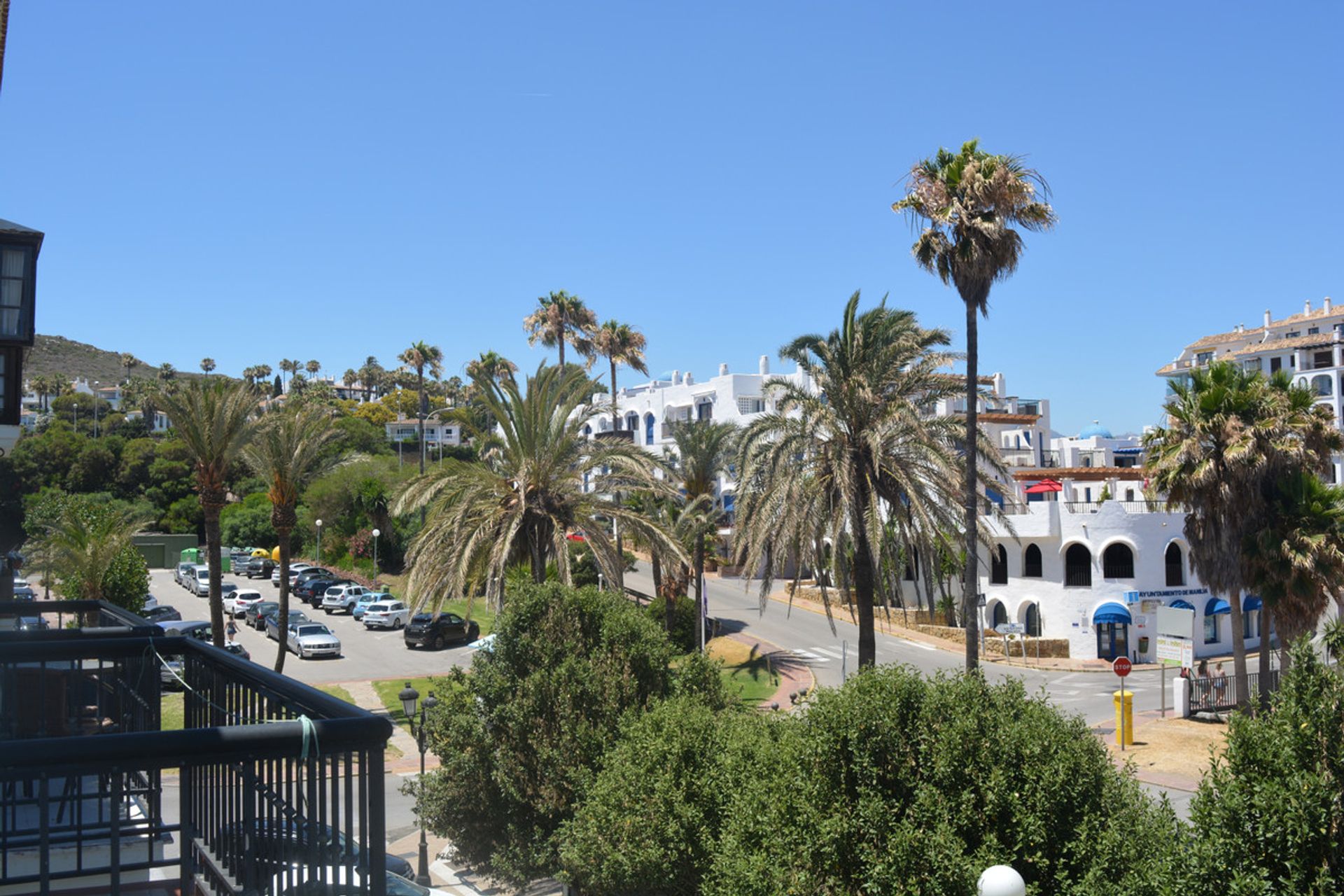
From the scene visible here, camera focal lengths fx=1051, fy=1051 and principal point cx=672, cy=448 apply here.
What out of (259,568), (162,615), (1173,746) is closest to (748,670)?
(1173,746)

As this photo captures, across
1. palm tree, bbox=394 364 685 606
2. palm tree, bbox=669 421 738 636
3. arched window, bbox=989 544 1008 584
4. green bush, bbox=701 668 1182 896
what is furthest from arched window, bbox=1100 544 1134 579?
green bush, bbox=701 668 1182 896

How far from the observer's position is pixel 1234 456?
26.2 metres

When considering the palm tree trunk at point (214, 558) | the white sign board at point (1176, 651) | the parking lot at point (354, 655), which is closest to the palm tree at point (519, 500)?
the palm tree trunk at point (214, 558)

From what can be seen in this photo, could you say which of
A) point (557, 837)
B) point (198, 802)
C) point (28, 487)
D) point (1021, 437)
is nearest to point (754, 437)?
point (557, 837)

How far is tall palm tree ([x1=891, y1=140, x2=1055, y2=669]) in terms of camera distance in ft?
72.9

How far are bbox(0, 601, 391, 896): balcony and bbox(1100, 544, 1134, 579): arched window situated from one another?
43.4 metres

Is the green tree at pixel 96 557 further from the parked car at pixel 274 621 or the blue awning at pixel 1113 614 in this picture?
the blue awning at pixel 1113 614

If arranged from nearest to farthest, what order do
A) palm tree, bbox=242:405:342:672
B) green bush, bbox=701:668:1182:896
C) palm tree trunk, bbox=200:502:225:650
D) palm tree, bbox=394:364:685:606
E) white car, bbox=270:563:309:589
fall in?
green bush, bbox=701:668:1182:896 < palm tree, bbox=394:364:685:606 < palm tree trunk, bbox=200:502:225:650 < palm tree, bbox=242:405:342:672 < white car, bbox=270:563:309:589

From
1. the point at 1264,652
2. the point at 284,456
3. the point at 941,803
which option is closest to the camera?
the point at 941,803

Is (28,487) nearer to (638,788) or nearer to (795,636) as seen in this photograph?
(795,636)

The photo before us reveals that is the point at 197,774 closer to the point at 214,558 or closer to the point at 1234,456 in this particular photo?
the point at 214,558

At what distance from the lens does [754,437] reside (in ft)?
80.3

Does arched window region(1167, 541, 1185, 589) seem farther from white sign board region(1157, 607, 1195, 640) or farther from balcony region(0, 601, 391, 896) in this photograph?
balcony region(0, 601, 391, 896)

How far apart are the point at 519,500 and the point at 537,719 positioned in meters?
7.25
